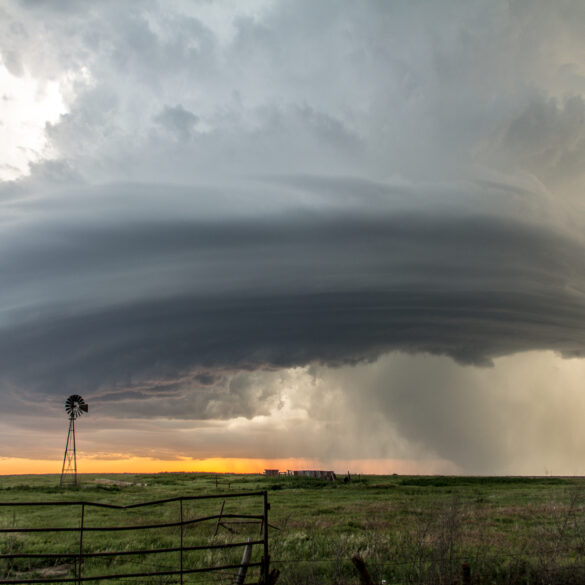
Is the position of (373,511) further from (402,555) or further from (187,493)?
(187,493)

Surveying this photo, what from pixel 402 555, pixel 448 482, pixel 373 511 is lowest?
pixel 448 482

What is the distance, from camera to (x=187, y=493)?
6862cm

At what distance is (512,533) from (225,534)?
1627 centimetres

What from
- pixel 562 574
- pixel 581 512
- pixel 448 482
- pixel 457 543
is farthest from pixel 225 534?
pixel 448 482

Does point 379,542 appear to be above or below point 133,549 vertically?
above

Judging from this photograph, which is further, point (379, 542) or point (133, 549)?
point (133, 549)

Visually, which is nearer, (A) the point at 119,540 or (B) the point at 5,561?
(B) the point at 5,561

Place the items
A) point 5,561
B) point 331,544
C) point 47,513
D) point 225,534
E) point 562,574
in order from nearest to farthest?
point 562,574 < point 5,561 < point 331,544 < point 225,534 < point 47,513

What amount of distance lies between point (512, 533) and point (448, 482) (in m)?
62.9

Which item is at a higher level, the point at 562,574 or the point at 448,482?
the point at 562,574

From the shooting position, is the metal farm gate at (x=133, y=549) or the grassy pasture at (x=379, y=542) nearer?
the metal farm gate at (x=133, y=549)

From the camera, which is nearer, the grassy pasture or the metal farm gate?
the metal farm gate

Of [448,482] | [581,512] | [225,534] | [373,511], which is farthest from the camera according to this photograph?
[448,482]

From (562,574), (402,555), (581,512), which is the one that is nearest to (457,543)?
(402,555)
